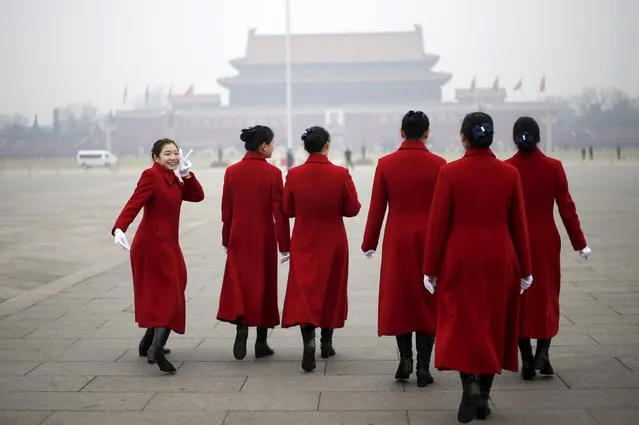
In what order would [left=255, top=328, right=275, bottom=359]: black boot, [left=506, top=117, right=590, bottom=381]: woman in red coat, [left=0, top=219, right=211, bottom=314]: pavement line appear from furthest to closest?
[left=0, top=219, right=211, bottom=314]: pavement line → [left=255, top=328, right=275, bottom=359]: black boot → [left=506, top=117, right=590, bottom=381]: woman in red coat

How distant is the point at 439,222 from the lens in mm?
3584

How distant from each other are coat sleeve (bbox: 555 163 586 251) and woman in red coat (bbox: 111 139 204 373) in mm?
1822

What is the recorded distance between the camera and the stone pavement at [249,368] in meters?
3.66

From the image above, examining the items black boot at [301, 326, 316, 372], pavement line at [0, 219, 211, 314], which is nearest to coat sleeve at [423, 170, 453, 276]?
black boot at [301, 326, 316, 372]

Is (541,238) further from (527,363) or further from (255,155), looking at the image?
(255,155)

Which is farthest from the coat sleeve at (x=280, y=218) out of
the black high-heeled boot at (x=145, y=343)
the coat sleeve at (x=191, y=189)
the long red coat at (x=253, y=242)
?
the black high-heeled boot at (x=145, y=343)

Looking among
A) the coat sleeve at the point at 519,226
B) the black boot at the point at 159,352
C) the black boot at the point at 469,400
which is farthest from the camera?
the black boot at the point at 159,352

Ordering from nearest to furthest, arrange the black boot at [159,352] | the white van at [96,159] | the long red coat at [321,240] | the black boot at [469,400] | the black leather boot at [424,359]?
the black boot at [469,400], the black leather boot at [424,359], the black boot at [159,352], the long red coat at [321,240], the white van at [96,159]

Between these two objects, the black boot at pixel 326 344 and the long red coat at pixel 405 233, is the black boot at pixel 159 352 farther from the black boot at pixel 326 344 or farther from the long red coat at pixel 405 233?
the long red coat at pixel 405 233

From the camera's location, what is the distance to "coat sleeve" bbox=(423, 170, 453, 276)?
11.7 feet

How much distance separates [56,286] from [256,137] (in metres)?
3.17

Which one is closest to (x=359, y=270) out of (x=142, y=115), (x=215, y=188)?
(x=215, y=188)

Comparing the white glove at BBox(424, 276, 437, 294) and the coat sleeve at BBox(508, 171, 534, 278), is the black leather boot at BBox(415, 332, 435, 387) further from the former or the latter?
the coat sleeve at BBox(508, 171, 534, 278)

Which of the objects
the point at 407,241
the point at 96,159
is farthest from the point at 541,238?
the point at 96,159
